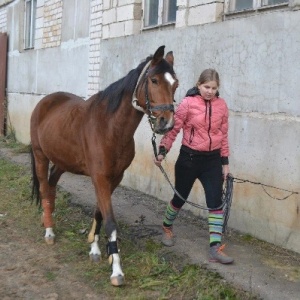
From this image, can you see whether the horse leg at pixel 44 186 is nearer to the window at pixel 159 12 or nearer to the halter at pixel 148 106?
the halter at pixel 148 106

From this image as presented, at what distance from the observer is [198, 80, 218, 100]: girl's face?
160 inches

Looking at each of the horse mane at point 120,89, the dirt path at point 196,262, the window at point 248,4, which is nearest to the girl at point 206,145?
the dirt path at point 196,262

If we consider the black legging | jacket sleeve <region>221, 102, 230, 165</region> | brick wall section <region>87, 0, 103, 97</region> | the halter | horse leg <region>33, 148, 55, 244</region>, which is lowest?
horse leg <region>33, 148, 55, 244</region>

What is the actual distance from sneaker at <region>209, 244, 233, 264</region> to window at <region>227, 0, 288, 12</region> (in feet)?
8.18

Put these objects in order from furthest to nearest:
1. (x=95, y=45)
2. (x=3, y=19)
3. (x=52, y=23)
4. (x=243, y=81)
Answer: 1. (x=3, y=19)
2. (x=52, y=23)
3. (x=95, y=45)
4. (x=243, y=81)

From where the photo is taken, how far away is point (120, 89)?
418 cm

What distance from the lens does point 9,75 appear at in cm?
1350

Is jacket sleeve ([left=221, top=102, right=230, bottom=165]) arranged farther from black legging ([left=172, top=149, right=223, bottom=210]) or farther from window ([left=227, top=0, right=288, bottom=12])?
window ([left=227, top=0, right=288, bottom=12])

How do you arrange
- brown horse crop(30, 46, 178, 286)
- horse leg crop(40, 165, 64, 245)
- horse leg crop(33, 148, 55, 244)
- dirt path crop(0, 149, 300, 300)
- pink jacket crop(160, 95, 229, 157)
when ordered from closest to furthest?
brown horse crop(30, 46, 178, 286) → dirt path crop(0, 149, 300, 300) → pink jacket crop(160, 95, 229, 157) → horse leg crop(40, 165, 64, 245) → horse leg crop(33, 148, 55, 244)

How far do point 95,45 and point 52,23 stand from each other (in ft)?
8.85

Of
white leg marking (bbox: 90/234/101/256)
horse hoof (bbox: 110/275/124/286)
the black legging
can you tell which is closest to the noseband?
the black legging

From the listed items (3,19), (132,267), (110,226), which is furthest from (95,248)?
(3,19)

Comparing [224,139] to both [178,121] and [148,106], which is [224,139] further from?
[148,106]

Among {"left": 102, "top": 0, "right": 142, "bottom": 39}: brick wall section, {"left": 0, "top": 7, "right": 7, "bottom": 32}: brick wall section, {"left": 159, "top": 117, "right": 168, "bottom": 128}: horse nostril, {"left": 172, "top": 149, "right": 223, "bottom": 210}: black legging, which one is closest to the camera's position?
{"left": 159, "top": 117, "right": 168, "bottom": 128}: horse nostril
